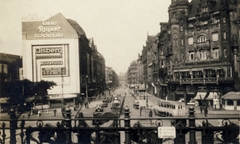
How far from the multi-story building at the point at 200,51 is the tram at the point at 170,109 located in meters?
4.19

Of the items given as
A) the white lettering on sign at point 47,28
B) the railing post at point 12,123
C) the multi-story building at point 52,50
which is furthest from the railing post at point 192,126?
the white lettering on sign at point 47,28

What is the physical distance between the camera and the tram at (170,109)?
16312 millimetres

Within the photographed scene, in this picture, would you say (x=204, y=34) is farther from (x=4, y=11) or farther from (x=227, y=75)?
(x=4, y=11)

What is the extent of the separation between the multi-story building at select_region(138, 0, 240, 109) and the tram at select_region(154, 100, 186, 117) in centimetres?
419

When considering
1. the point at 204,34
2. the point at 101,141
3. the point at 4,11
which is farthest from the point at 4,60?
the point at 204,34

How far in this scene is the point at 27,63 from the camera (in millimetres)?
9578

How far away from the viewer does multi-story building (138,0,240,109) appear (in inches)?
736

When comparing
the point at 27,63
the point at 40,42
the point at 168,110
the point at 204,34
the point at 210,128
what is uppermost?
the point at 204,34

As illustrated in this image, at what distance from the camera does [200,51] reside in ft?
72.2

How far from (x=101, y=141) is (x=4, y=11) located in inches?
210

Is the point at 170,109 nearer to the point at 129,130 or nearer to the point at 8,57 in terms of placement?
the point at 8,57

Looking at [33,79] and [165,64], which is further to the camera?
[165,64]

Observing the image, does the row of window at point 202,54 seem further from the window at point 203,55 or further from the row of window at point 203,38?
the row of window at point 203,38

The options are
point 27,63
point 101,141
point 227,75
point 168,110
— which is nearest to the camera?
point 101,141
